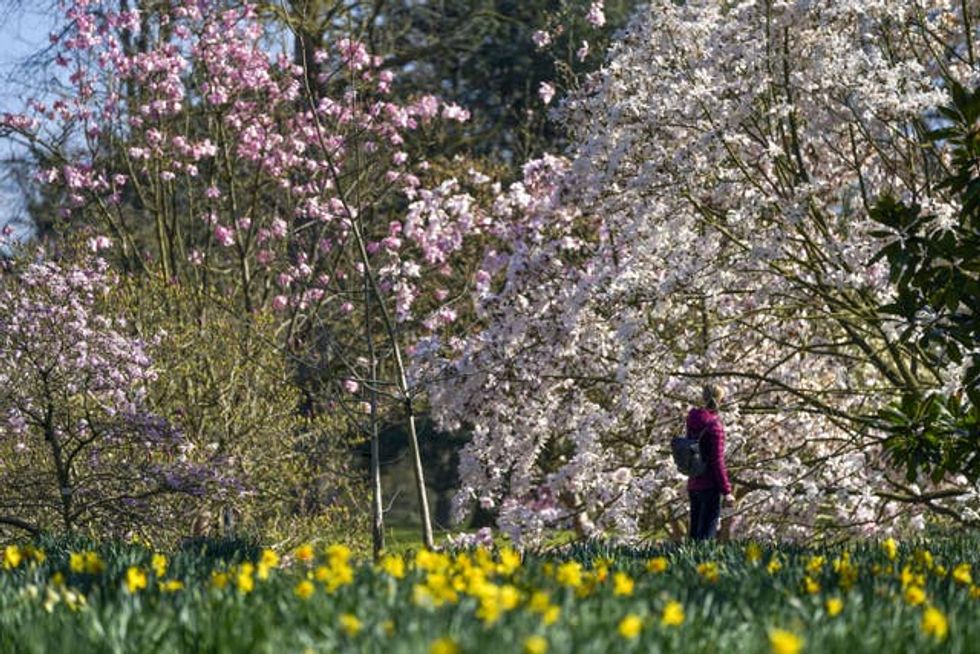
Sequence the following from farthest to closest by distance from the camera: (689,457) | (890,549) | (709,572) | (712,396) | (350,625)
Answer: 1. (712,396)
2. (689,457)
3. (890,549)
4. (709,572)
5. (350,625)

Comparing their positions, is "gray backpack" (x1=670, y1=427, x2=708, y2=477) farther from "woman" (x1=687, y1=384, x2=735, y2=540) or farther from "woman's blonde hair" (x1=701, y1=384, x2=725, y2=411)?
"woman's blonde hair" (x1=701, y1=384, x2=725, y2=411)

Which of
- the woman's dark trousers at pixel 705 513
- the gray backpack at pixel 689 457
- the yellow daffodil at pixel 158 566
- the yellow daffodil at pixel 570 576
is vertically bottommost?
the yellow daffodil at pixel 570 576

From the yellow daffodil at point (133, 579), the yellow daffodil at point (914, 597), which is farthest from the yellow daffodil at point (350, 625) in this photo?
the yellow daffodil at point (914, 597)

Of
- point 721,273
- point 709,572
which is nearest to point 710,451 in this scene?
point 721,273

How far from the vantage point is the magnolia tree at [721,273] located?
9562 millimetres

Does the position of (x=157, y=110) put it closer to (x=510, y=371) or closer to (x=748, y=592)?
(x=510, y=371)

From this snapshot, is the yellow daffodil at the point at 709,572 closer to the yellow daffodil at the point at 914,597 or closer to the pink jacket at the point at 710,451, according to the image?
the yellow daffodil at the point at 914,597

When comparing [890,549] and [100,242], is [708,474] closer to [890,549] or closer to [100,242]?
[890,549]

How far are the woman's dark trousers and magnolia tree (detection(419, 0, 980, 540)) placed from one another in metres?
0.44

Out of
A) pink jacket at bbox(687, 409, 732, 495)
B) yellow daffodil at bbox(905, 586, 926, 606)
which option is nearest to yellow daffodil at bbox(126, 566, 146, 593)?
yellow daffodil at bbox(905, 586, 926, 606)

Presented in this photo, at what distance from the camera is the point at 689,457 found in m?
9.85

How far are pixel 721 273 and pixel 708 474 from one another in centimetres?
150

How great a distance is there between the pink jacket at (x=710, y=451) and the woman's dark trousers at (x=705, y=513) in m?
0.10

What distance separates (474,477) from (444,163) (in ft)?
32.7
